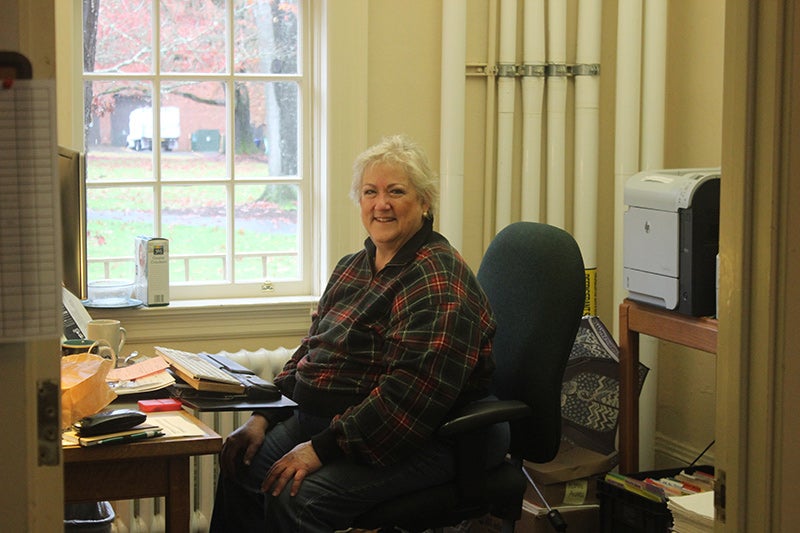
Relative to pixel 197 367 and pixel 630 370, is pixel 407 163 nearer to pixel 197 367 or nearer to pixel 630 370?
pixel 197 367

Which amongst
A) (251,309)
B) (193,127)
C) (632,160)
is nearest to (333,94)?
(193,127)

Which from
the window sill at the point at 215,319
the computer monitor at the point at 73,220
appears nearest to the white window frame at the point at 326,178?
the window sill at the point at 215,319

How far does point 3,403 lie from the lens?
0.97 meters

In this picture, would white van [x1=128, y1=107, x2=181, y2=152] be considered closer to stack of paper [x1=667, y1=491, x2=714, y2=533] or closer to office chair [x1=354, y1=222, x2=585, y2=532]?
office chair [x1=354, y1=222, x2=585, y2=532]

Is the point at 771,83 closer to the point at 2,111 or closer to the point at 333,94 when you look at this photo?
the point at 2,111

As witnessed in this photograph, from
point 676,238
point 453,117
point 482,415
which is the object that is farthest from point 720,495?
point 453,117

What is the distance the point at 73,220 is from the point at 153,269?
43.4 inches

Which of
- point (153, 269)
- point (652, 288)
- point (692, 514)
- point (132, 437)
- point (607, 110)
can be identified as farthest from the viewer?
point (607, 110)

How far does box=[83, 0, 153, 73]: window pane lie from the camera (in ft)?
10.9

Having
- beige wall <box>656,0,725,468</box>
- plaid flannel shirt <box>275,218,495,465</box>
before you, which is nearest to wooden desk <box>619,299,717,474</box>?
beige wall <box>656,0,725,468</box>

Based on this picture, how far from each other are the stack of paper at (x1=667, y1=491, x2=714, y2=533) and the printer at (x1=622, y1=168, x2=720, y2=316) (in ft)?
2.02

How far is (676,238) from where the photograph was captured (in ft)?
9.52

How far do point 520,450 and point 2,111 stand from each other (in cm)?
182

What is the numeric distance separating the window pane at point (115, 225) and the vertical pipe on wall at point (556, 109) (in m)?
1.44
